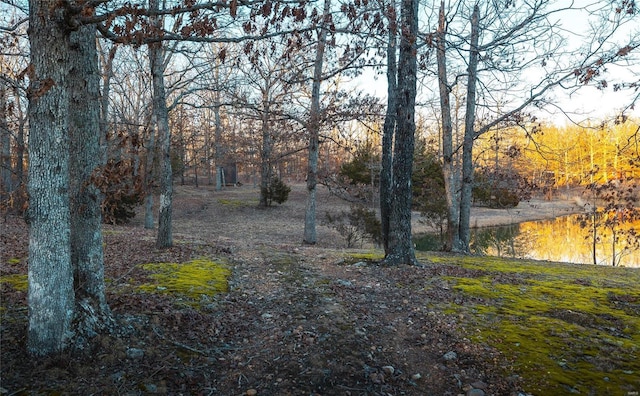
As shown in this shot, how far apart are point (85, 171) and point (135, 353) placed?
5.83 ft

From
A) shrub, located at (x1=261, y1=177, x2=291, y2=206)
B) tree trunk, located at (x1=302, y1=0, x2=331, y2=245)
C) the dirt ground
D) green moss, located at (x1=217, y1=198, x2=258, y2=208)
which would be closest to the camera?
the dirt ground

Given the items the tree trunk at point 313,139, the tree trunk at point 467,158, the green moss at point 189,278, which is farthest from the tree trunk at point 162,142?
the tree trunk at point 467,158

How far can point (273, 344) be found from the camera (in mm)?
4387

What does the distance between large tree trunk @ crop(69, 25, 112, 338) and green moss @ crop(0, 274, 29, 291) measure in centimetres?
174

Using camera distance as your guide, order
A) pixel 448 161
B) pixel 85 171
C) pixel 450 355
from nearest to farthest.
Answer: pixel 85 171
pixel 450 355
pixel 448 161

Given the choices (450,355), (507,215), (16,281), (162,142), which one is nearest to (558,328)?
(450,355)

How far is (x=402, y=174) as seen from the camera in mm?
8133

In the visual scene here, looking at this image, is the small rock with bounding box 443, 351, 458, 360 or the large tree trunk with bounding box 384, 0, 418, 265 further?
the large tree trunk with bounding box 384, 0, 418, 265

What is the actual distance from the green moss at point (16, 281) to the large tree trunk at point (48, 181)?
214 cm

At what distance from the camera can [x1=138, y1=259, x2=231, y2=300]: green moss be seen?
579 centimetres

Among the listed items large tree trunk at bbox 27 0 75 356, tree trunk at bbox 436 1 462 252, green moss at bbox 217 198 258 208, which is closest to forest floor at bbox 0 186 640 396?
large tree trunk at bbox 27 0 75 356

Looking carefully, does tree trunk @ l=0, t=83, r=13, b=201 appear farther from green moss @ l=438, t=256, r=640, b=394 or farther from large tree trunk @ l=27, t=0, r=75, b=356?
green moss @ l=438, t=256, r=640, b=394

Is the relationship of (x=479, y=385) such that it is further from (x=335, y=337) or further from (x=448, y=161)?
(x=448, y=161)

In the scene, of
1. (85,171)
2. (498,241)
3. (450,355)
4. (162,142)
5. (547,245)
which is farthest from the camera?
(498,241)
